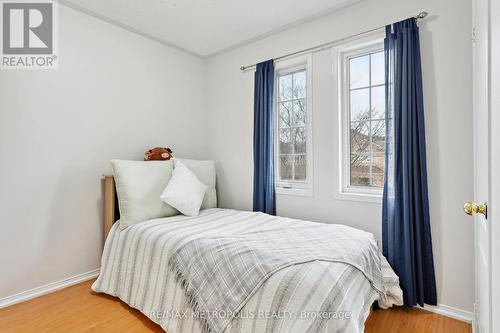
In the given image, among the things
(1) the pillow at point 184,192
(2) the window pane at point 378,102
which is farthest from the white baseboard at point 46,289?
(2) the window pane at point 378,102

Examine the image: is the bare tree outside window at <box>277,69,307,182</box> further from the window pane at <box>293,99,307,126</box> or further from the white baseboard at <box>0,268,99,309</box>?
the white baseboard at <box>0,268,99,309</box>

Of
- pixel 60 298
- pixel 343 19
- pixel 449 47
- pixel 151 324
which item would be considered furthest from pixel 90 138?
pixel 449 47

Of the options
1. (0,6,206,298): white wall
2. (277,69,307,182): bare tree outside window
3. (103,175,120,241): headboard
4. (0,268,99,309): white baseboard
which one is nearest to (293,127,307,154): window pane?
(277,69,307,182): bare tree outside window

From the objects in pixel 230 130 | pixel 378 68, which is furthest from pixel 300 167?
pixel 378 68

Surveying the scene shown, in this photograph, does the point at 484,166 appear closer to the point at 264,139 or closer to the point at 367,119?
the point at 367,119

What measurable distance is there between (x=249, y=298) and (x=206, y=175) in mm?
1906

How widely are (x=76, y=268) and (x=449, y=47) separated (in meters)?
3.71

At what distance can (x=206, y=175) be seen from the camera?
3.13 m

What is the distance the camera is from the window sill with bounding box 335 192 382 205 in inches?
89.4

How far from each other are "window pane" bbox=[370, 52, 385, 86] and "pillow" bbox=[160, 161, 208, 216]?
199cm

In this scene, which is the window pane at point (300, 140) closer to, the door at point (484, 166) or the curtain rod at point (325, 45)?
the curtain rod at point (325, 45)

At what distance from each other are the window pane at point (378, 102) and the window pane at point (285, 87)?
0.90 meters

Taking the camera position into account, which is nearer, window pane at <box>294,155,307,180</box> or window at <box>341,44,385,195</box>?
window at <box>341,44,385,195</box>

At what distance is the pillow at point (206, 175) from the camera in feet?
9.88
